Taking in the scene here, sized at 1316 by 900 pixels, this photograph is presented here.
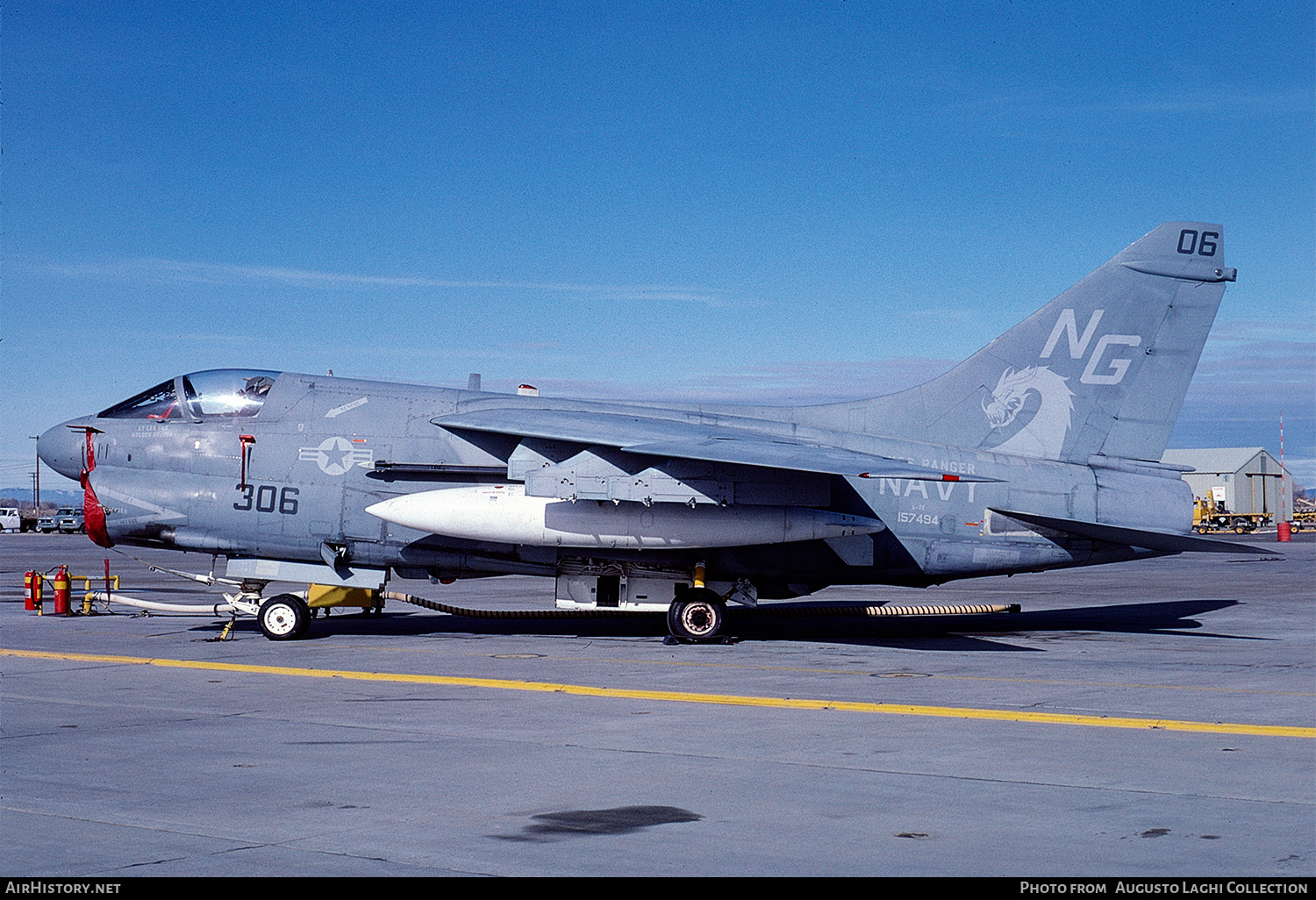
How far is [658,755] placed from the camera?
870 centimetres

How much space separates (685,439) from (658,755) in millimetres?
7983

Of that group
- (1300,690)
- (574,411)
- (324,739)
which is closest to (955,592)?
(574,411)

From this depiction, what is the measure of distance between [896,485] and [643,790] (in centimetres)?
1092

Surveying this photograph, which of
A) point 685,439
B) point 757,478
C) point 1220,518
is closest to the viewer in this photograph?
point 685,439

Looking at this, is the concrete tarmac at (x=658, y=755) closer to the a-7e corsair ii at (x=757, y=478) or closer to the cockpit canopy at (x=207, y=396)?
the a-7e corsair ii at (x=757, y=478)

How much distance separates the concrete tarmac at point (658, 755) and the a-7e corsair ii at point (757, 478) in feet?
3.94

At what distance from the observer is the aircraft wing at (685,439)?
14703 mm

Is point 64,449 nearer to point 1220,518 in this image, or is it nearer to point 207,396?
point 207,396

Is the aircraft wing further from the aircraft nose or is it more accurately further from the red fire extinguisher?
the red fire extinguisher

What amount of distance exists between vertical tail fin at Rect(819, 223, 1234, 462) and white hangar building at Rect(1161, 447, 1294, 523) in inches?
2976

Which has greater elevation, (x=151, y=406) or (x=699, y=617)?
(x=151, y=406)

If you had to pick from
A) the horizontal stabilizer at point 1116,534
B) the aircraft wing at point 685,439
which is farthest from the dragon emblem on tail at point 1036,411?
the aircraft wing at point 685,439

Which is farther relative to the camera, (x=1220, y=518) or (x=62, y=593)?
(x=1220, y=518)

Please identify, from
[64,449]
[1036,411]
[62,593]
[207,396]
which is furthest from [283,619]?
[1036,411]
